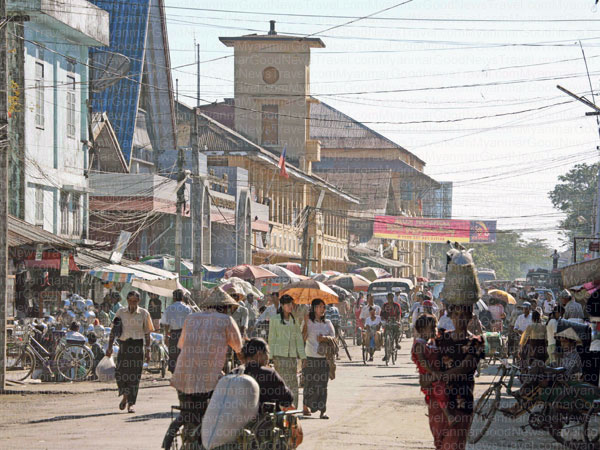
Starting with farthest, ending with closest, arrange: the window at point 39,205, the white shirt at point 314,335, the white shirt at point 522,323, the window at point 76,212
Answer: the window at point 76,212 < the window at point 39,205 < the white shirt at point 522,323 < the white shirt at point 314,335

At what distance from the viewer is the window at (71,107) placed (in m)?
34.5

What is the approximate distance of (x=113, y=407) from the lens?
16.8 metres

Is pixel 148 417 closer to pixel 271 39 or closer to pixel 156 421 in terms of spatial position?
pixel 156 421

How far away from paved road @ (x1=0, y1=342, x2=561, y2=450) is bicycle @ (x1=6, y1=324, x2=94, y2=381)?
431mm

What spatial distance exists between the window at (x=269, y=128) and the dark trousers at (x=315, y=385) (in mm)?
58613

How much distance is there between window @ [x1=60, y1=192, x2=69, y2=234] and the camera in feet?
114

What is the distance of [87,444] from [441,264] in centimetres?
16374

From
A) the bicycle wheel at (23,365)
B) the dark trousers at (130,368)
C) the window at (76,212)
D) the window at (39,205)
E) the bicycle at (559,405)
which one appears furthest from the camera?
the window at (76,212)

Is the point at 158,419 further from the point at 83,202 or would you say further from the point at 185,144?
the point at 185,144

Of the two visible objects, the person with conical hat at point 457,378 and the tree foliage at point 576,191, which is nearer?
the person with conical hat at point 457,378

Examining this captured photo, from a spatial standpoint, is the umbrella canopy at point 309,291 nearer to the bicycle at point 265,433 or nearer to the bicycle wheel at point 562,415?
the bicycle wheel at point 562,415

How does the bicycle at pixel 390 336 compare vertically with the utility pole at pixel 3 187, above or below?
below

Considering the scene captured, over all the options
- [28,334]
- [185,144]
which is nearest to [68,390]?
[28,334]

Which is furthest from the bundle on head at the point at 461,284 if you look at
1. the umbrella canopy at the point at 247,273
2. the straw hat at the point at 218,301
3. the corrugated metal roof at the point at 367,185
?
the corrugated metal roof at the point at 367,185
